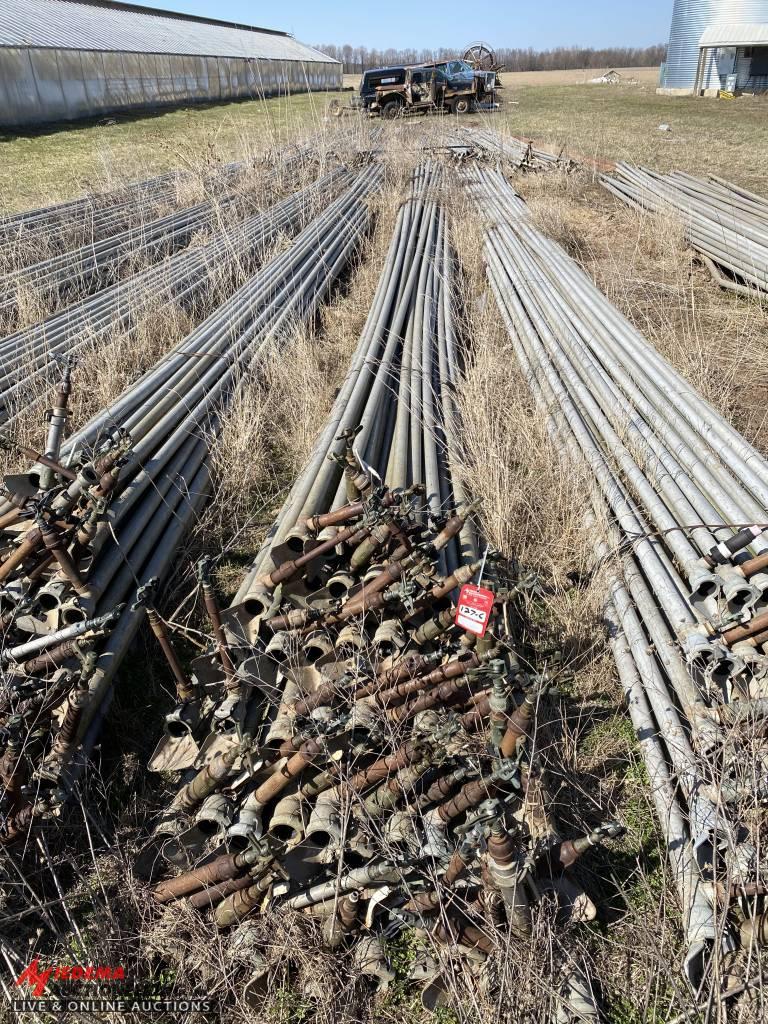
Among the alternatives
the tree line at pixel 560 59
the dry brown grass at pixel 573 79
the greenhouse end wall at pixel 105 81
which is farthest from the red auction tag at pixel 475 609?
the tree line at pixel 560 59

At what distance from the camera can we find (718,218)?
775 cm

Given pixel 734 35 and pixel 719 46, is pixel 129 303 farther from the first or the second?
pixel 719 46

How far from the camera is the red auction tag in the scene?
221 centimetres

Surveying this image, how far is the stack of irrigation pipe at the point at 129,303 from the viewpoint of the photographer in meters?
4.70

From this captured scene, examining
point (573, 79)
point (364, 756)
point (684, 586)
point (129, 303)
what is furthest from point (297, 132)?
point (573, 79)

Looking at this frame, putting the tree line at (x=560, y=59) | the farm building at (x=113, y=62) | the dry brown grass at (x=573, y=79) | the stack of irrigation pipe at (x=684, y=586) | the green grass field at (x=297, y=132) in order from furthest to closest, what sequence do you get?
the tree line at (x=560, y=59), the dry brown grass at (x=573, y=79), the farm building at (x=113, y=62), the green grass field at (x=297, y=132), the stack of irrigation pipe at (x=684, y=586)

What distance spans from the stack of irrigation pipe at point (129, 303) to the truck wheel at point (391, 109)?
49.2 feet

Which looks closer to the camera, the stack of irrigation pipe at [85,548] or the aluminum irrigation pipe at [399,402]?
the stack of irrigation pipe at [85,548]

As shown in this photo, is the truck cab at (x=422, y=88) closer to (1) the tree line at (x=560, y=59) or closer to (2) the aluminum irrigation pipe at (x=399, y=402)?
(2) the aluminum irrigation pipe at (x=399, y=402)

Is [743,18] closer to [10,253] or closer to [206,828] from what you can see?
[10,253]

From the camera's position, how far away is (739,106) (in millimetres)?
22484

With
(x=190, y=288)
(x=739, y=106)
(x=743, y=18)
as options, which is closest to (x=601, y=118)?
(x=739, y=106)

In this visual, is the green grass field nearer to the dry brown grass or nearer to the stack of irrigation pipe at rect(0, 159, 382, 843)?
the stack of irrigation pipe at rect(0, 159, 382, 843)

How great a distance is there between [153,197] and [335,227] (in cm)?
289
